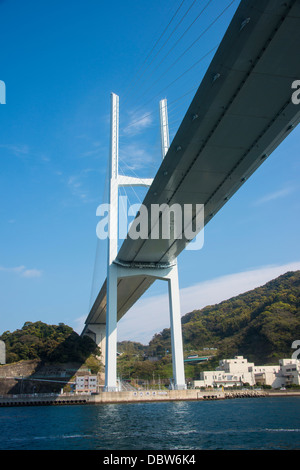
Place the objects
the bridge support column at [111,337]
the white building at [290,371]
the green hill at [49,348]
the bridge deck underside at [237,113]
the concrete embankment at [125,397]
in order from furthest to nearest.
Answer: the white building at [290,371], the green hill at [49,348], the concrete embankment at [125,397], the bridge support column at [111,337], the bridge deck underside at [237,113]

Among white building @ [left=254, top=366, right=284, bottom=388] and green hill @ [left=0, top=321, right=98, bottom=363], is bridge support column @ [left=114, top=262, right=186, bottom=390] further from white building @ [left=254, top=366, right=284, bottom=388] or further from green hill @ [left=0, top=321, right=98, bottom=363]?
white building @ [left=254, top=366, right=284, bottom=388]

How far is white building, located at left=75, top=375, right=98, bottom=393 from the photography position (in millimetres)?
36841

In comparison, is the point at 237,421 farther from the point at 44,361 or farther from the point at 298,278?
the point at 298,278

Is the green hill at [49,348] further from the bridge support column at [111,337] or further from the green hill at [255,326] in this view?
the green hill at [255,326]

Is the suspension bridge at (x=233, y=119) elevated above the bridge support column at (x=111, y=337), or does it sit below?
above

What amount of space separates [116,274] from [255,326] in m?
41.3

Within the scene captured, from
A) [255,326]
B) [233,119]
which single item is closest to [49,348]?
[255,326]

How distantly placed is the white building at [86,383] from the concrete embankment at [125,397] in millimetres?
6810

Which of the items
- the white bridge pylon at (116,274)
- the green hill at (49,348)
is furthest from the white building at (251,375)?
the white bridge pylon at (116,274)

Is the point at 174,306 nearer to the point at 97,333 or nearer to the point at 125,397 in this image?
the point at 125,397

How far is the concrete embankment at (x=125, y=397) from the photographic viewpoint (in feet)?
72.8

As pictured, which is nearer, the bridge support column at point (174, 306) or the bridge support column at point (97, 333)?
the bridge support column at point (174, 306)

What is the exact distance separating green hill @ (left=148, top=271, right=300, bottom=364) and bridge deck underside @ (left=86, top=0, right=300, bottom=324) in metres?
41.0

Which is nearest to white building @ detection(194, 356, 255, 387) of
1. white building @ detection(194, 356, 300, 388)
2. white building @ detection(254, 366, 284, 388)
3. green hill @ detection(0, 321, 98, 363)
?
white building @ detection(194, 356, 300, 388)
